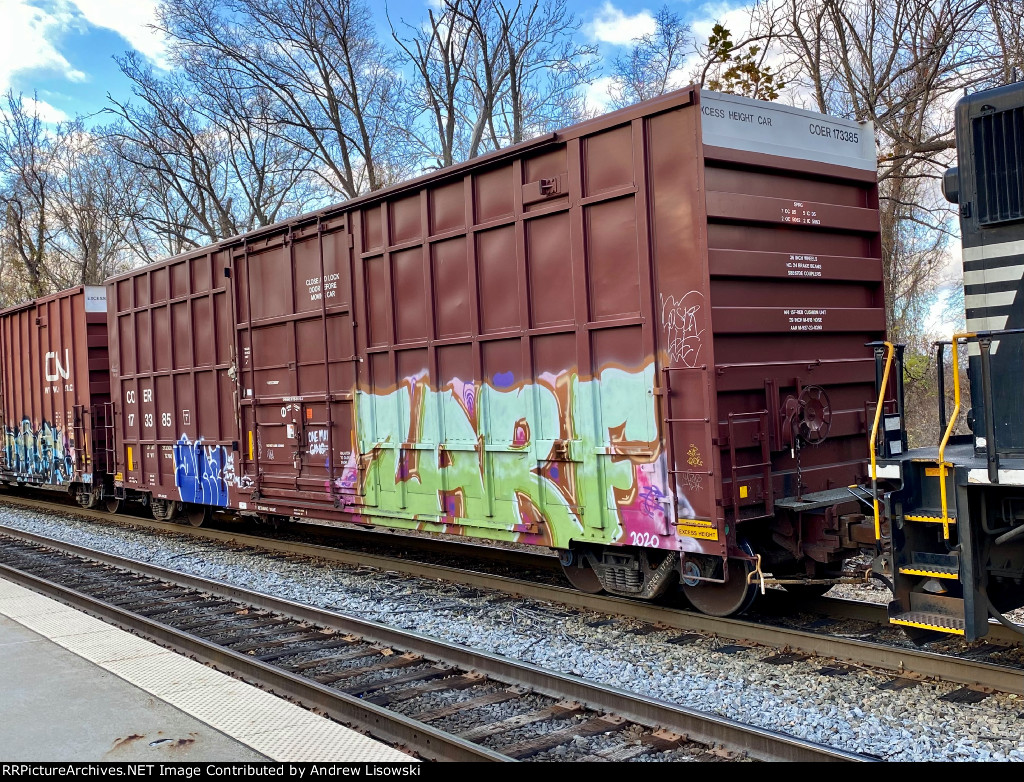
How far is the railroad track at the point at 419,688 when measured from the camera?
461cm

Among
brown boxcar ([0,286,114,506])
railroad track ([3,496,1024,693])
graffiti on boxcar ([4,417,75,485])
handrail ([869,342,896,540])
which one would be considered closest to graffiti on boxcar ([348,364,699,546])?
railroad track ([3,496,1024,693])

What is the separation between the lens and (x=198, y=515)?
45.4ft

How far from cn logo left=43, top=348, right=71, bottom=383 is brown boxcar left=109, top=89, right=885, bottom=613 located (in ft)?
29.0

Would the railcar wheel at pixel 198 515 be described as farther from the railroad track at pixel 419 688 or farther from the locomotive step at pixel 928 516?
the locomotive step at pixel 928 516

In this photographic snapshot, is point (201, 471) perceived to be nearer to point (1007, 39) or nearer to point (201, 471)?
point (201, 471)

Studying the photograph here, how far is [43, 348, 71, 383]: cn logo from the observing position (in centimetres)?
1636

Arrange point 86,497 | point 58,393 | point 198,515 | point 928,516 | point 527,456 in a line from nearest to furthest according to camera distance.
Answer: point 928,516, point 527,456, point 198,515, point 58,393, point 86,497

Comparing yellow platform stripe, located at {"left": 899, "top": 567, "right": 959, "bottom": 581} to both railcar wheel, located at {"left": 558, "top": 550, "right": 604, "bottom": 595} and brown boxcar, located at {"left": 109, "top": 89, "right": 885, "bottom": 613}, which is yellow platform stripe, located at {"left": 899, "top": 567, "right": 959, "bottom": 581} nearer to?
brown boxcar, located at {"left": 109, "top": 89, "right": 885, "bottom": 613}

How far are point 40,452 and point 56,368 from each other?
2131mm

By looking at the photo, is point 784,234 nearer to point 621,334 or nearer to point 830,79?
point 621,334

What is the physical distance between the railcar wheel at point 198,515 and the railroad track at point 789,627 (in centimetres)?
463

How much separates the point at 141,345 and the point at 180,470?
234cm

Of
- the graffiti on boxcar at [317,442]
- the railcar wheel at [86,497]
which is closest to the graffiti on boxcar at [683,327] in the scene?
the graffiti on boxcar at [317,442]

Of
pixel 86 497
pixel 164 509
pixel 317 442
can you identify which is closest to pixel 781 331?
pixel 317 442
